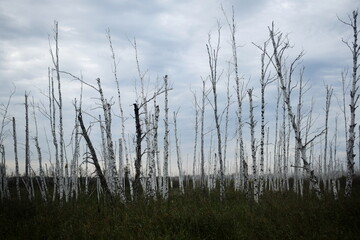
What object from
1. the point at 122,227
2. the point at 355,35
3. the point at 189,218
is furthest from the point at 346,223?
the point at 355,35

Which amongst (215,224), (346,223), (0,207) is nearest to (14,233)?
(0,207)

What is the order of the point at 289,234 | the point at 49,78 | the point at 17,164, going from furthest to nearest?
the point at 17,164
the point at 49,78
the point at 289,234

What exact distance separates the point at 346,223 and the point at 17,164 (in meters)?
18.2

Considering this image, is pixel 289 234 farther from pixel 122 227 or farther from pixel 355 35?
pixel 355 35

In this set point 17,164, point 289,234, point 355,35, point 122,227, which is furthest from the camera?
point 17,164

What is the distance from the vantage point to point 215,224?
780 centimetres

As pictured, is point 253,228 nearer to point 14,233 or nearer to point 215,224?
point 215,224

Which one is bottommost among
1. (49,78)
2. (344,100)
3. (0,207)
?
(0,207)

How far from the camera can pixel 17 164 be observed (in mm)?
18266

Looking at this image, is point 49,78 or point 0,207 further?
point 49,78

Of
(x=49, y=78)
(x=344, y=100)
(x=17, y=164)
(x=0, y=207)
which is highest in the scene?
(x=49, y=78)

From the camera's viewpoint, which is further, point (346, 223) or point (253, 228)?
point (253, 228)

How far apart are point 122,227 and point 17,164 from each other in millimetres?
13647

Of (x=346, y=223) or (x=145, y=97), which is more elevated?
(x=145, y=97)
